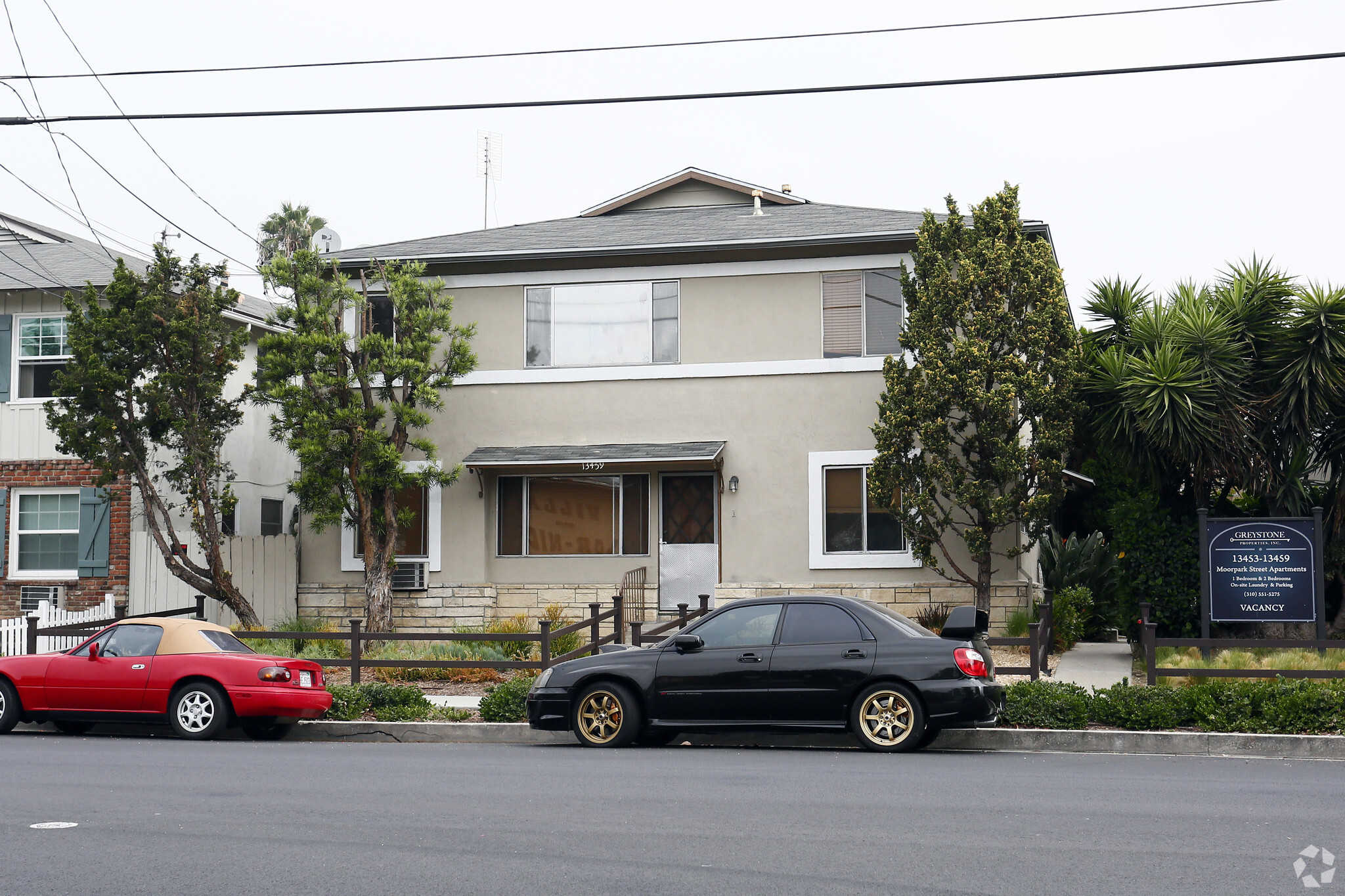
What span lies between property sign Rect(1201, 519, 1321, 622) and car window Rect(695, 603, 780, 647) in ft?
21.9

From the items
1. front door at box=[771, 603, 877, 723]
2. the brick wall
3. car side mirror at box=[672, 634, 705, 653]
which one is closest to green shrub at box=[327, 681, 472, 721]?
car side mirror at box=[672, 634, 705, 653]

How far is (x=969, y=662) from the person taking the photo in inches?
438

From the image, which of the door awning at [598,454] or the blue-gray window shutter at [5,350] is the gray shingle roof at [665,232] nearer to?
the door awning at [598,454]

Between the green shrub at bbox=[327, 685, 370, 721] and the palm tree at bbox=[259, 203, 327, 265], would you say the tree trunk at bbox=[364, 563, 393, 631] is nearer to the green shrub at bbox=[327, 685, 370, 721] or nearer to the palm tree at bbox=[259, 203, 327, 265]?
the green shrub at bbox=[327, 685, 370, 721]

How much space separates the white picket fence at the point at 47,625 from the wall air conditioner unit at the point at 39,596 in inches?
33.0

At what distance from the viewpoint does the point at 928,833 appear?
7.40 metres

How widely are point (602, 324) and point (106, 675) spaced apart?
10.1 m

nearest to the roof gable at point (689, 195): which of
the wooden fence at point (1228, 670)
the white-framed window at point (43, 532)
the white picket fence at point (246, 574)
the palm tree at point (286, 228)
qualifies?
the white picket fence at point (246, 574)

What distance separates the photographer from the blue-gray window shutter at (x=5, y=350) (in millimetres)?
21672

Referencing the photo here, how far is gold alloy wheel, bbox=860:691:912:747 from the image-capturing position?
11.3 metres

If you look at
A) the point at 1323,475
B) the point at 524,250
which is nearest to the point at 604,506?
the point at 524,250

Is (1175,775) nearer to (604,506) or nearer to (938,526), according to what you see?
(938,526)

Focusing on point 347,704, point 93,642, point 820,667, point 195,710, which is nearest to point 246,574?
point 93,642

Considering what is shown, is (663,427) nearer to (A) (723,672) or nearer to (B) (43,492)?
(A) (723,672)
